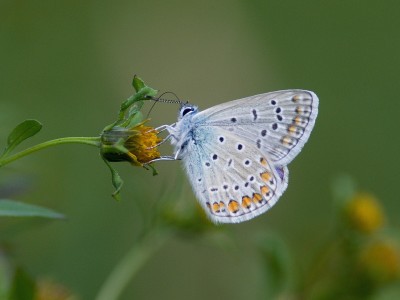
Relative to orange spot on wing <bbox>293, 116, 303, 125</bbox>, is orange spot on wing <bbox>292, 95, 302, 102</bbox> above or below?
above

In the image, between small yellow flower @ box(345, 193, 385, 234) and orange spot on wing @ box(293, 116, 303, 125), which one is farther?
small yellow flower @ box(345, 193, 385, 234)

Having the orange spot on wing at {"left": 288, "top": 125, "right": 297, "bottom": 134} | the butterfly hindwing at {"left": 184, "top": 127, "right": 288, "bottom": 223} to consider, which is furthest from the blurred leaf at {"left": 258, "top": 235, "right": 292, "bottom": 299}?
the orange spot on wing at {"left": 288, "top": 125, "right": 297, "bottom": 134}

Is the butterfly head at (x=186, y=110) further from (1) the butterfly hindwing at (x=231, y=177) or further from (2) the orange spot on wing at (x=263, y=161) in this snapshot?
(2) the orange spot on wing at (x=263, y=161)

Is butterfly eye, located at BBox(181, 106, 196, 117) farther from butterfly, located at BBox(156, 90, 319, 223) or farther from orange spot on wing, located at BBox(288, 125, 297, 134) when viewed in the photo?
orange spot on wing, located at BBox(288, 125, 297, 134)

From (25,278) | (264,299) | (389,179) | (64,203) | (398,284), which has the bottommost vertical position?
(389,179)

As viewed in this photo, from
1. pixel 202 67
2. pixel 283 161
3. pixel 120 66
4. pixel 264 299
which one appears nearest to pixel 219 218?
pixel 283 161

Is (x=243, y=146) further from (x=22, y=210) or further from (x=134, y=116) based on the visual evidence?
(x=22, y=210)

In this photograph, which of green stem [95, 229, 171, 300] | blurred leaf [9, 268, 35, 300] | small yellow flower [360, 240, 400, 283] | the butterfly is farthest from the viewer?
small yellow flower [360, 240, 400, 283]

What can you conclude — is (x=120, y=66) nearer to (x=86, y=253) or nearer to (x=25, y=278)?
(x=86, y=253)
